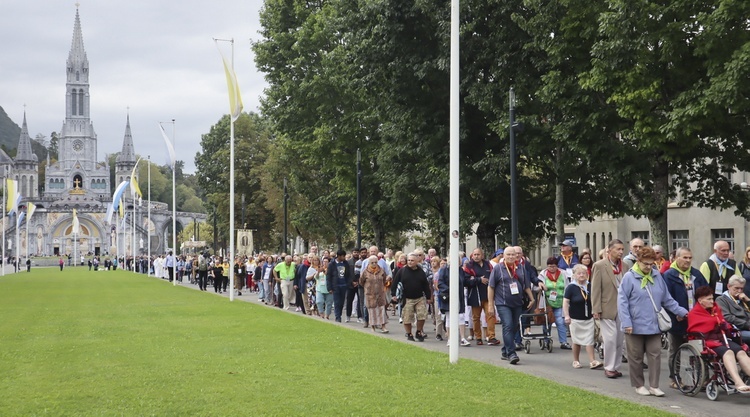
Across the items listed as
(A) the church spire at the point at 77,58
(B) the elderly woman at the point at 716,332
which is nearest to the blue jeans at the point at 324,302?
(B) the elderly woman at the point at 716,332

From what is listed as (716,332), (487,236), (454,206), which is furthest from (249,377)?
(487,236)

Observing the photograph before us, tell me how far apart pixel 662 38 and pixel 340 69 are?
24122 mm

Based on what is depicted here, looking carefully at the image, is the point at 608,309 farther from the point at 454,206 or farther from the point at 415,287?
the point at 415,287

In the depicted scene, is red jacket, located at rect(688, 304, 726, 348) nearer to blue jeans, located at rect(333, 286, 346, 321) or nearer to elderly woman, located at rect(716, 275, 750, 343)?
elderly woman, located at rect(716, 275, 750, 343)

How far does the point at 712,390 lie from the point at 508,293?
449 centimetres

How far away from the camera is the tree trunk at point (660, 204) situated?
24.6 metres

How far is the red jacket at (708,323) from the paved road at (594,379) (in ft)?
2.47

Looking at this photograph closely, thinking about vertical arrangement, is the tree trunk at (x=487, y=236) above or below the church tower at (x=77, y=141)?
below

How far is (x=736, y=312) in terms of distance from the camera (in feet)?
40.5

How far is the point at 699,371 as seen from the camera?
11.8 m

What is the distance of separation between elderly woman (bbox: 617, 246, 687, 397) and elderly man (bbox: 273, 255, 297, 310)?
18.8m

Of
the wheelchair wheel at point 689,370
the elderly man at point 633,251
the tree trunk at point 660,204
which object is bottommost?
the wheelchair wheel at point 689,370

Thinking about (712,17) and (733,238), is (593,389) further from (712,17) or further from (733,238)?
(733,238)

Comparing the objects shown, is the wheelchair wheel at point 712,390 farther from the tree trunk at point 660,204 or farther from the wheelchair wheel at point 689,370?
the tree trunk at point 660,204
